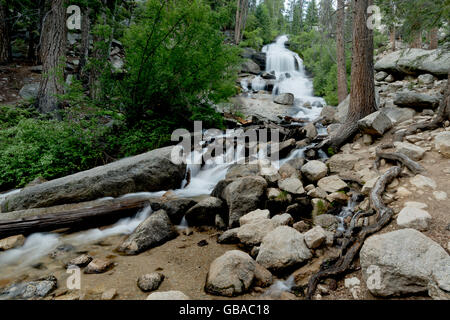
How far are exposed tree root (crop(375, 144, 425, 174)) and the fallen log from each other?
4.59 metres

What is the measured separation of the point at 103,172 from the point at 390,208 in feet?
16.5

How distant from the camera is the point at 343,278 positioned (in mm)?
2475

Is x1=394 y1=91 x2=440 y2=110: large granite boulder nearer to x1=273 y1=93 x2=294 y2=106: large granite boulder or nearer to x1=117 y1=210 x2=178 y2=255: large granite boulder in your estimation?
x1=117 y1=210 x2=178 y2=255: large granite boulder

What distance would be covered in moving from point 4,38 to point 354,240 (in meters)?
17.9

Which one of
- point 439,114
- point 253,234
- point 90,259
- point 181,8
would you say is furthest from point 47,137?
point 439,114

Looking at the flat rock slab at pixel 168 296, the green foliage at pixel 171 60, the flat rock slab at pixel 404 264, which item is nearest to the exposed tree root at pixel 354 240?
the flat rock slab at pixel 404 264

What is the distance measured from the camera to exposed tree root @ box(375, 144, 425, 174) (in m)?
3.57

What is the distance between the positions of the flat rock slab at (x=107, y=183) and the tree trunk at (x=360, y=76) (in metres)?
4.16

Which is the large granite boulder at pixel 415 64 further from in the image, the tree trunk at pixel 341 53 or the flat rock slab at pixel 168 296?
the flat rock slab at pixel 168 296

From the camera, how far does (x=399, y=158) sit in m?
3.91

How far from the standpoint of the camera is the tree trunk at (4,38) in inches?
459

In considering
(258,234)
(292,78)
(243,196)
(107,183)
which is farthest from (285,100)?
(258,234)

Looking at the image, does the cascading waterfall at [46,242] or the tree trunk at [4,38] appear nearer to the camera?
the cascading waterfall at [46,242]

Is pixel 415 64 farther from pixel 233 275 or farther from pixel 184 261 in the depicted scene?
pixel 184 261
